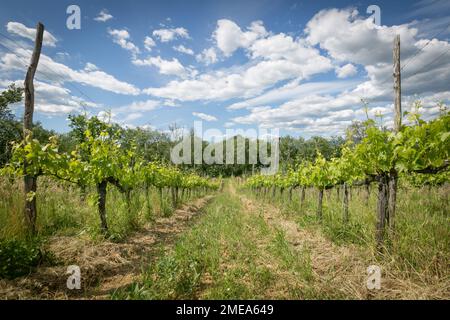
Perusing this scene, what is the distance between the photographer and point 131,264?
4.55 m

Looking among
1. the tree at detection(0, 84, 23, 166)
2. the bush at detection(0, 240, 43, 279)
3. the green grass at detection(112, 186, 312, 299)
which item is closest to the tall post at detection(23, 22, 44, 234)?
the bush at detection(0, 240, 43, 279)

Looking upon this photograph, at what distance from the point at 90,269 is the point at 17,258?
102cm

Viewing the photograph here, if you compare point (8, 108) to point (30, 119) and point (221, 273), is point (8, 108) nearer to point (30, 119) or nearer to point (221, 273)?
point (30, 119)

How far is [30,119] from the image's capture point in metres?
5.21

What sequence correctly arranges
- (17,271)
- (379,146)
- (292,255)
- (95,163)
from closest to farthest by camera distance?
(17,271) → (379,146) → (292,255) → (95,163)

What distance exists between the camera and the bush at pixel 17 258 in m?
3.53

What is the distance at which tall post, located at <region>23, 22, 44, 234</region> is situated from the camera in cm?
487

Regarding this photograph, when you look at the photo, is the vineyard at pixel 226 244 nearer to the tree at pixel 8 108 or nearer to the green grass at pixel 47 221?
the green grass at pixel 47 221

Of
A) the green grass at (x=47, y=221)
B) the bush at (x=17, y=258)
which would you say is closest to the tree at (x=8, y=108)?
the green grass at (x=47, y=221)

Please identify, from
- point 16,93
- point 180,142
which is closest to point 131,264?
point 16,93

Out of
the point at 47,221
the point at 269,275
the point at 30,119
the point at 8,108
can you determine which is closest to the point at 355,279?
the point at 269,275

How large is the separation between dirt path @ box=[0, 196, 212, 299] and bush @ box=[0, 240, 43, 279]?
0.58 feet
